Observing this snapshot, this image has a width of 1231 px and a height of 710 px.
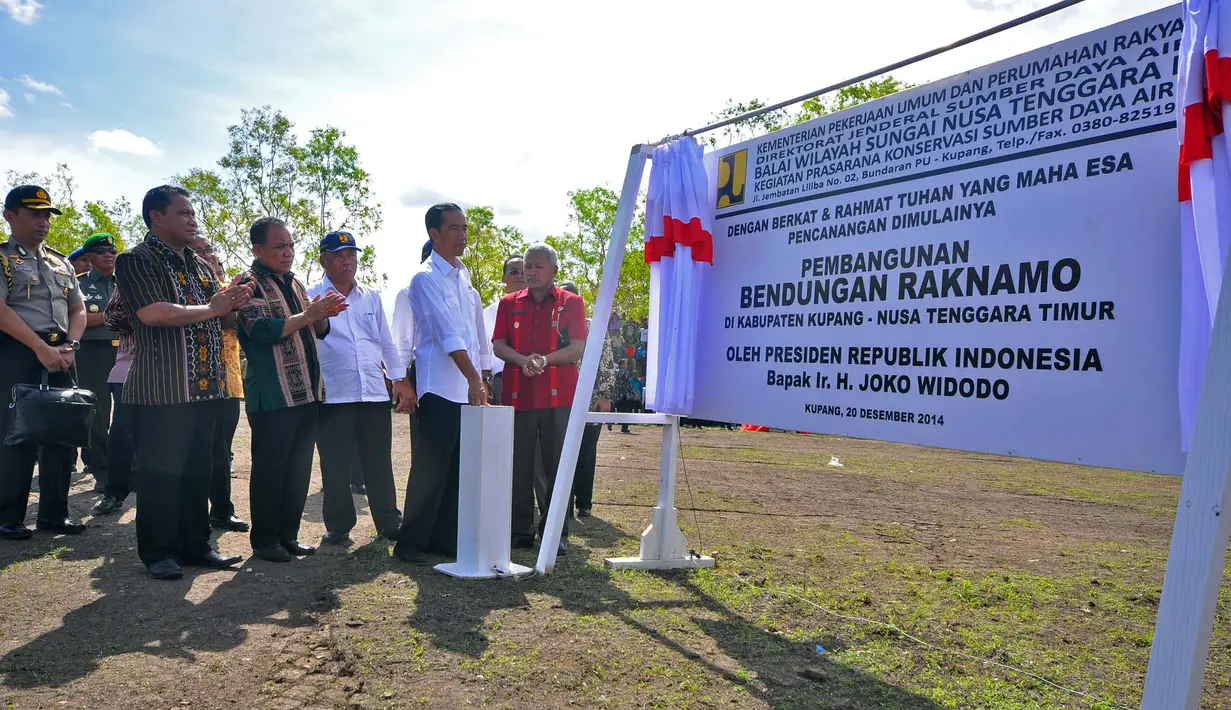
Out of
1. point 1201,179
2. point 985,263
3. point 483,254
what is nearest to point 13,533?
point 985,263

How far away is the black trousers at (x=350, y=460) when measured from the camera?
5.94 meters

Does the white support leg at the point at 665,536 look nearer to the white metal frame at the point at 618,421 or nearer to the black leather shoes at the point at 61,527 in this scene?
the white metal frame at the point at 618,421

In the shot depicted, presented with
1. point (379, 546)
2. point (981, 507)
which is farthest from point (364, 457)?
point (981, 507)

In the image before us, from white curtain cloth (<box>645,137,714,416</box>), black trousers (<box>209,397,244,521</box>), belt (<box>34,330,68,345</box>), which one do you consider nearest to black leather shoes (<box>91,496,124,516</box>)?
black trousers (<box>209,397,244,521</box>)

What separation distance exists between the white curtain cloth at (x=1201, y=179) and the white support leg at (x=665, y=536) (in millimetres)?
2804

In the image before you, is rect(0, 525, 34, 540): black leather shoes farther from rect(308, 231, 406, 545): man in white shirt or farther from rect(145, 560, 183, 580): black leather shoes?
rect(308, 231, 406, 545): man in white shirt

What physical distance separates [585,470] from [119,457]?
333 cm

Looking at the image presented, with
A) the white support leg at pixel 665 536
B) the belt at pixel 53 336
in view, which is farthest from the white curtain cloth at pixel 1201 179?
the belt at pixel 53 336

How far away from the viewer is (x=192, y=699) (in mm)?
3049

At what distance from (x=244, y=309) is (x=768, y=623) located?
127 inches

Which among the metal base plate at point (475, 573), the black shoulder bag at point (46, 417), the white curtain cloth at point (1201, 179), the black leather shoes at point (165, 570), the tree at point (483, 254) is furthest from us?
the tree at point (483, 254)

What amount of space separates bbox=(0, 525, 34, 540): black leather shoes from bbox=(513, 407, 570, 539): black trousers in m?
2.88

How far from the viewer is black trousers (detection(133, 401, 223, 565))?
4.70 metres

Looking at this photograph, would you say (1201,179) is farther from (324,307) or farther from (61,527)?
(61,527)
